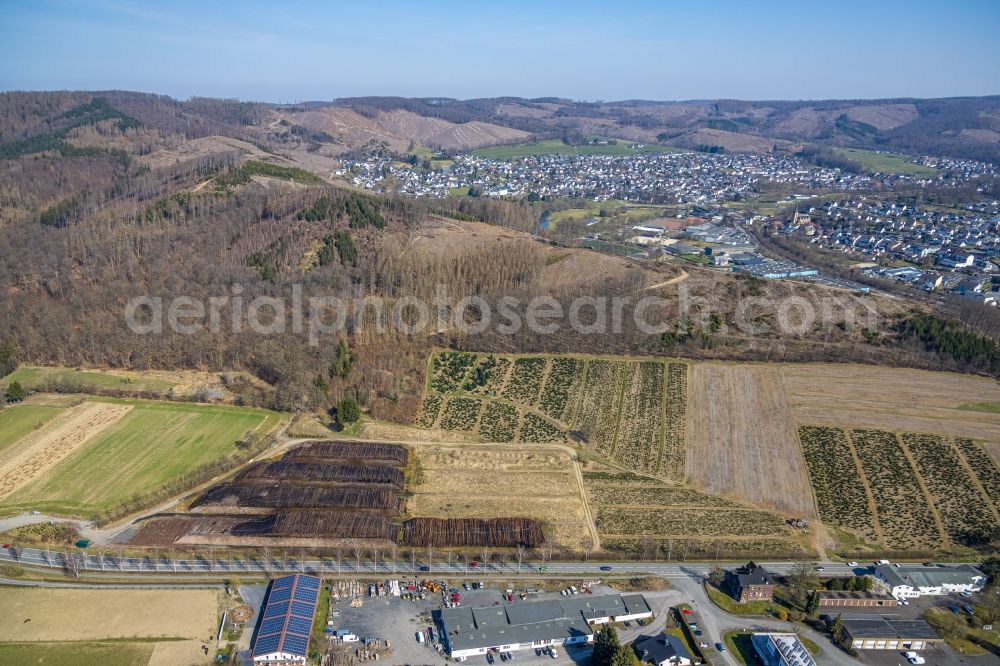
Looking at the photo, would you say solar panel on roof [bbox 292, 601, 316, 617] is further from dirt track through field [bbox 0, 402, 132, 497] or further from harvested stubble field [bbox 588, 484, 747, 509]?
dirt track through field [bbox 0, 402, 132, 497]

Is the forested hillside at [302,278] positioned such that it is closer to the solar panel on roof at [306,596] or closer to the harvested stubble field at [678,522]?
the harvested stubble field at [678,522]

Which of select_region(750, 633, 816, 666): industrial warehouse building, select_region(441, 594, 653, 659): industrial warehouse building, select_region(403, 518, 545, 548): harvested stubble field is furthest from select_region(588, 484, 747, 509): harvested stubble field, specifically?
select_region(750, 633, 816, 666): industrial warehouse building

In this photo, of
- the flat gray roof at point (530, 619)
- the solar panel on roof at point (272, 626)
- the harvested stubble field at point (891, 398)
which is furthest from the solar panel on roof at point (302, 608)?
the harvested stubble field at point (891, 398)

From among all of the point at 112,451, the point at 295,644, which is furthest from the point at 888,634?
the point at 112,451

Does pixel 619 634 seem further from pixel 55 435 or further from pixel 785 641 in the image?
pixel 55 435

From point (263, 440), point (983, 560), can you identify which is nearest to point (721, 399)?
point (983, 560)

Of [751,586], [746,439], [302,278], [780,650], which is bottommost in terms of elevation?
[780,650]

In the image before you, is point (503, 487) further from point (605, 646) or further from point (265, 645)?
point (265, 645)
